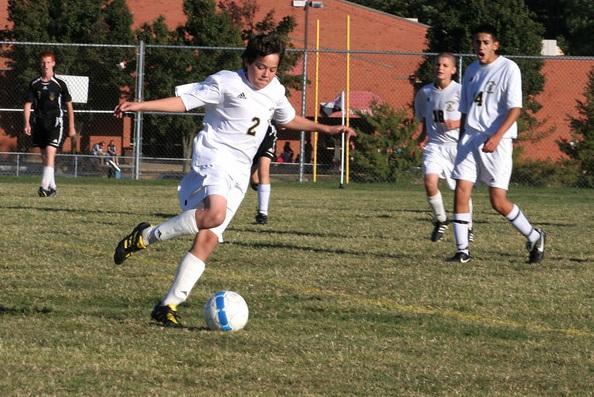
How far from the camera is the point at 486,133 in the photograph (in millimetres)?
10734

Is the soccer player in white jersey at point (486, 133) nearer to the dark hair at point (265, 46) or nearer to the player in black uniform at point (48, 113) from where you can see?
the dark hair at point (265, 46)

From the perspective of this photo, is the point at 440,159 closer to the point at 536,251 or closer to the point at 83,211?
the point at 536,251

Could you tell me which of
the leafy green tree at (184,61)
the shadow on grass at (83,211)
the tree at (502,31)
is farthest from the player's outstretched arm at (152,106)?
the tree at (502,31)

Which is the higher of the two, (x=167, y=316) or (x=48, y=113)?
(x=48, y=113)

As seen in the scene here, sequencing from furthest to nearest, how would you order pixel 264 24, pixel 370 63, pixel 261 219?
pixel 370 63, pixel 264 24, pixel 261 219

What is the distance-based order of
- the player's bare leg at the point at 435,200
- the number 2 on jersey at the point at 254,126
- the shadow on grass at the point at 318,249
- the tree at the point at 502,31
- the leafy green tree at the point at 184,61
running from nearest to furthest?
the number 2 on jersey at the point at 254,126 < the shadow on grass at the point at 318,249 < the player's bare leg at the point at 435,200 < the leafy green tree at the point at 184,61 < the tree at the point at 502,31

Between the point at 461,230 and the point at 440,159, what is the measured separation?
3269 mm

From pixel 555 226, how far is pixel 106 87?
22.7 m

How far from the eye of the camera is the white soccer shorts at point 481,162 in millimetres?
10750

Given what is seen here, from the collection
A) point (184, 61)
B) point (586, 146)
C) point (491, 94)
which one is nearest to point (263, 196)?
point (491, 94)

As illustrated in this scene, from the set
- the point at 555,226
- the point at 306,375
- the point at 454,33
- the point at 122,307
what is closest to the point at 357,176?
the point at 454,33

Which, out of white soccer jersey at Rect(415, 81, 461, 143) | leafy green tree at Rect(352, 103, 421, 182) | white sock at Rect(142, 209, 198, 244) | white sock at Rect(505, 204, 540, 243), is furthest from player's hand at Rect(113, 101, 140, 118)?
leafy green tree at Rect(352, 103, 421, 182)

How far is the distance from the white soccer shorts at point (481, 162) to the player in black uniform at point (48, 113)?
881 cm

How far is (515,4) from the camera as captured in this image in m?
36.0
